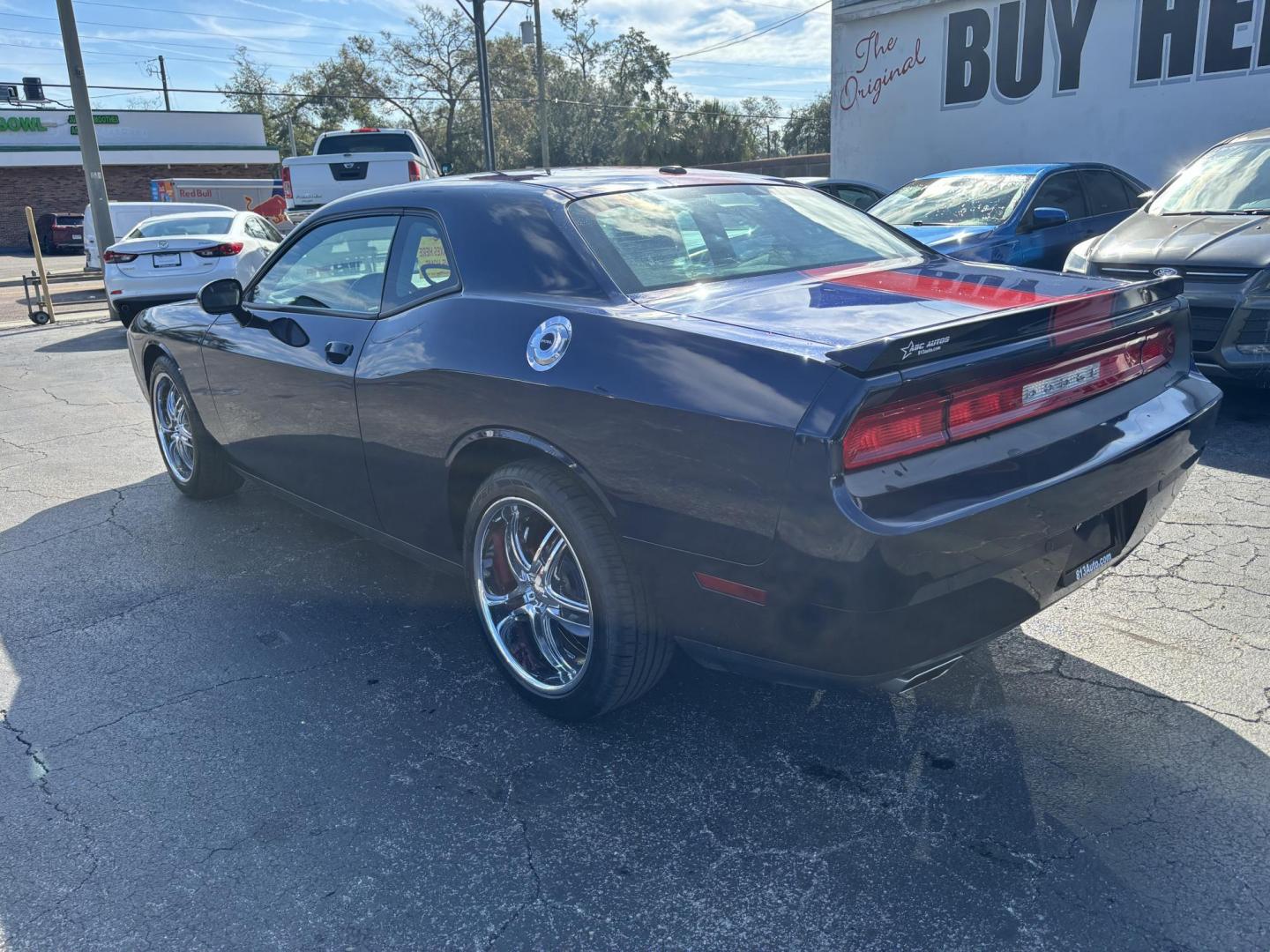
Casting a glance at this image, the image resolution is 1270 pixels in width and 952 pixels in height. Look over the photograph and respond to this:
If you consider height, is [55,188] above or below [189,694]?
above

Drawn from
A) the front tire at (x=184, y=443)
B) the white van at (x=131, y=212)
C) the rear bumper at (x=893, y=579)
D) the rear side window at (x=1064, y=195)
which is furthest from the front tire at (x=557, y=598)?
the white van at (x=131, y=212)

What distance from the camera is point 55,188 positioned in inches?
1598

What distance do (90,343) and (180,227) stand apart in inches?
83.0

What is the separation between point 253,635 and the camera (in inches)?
147

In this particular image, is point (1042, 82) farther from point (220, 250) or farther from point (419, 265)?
point (419, 265)

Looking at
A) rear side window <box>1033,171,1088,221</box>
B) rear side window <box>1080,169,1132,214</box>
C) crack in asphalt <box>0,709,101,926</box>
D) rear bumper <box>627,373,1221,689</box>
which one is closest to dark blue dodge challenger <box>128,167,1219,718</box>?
rear bumper <box>627,373,1221,689</box>

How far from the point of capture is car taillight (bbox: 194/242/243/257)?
1168cm

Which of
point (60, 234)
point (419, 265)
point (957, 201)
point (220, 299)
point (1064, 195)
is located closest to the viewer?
point (419, 265)

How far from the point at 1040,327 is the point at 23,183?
46.8 meters

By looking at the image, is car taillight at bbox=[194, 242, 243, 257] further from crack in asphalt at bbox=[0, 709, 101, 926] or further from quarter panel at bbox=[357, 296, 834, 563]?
crack in asphalt at bbox=[0, 709, 101, 926]

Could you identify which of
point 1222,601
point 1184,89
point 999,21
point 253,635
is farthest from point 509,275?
point 999,21

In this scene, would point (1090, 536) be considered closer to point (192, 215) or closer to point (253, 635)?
point (253, 635)

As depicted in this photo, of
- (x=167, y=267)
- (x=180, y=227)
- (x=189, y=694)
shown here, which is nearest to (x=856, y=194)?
(x=167, y=267)

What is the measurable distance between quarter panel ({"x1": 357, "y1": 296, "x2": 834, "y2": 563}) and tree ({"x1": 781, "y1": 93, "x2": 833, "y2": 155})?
55.5 meters
